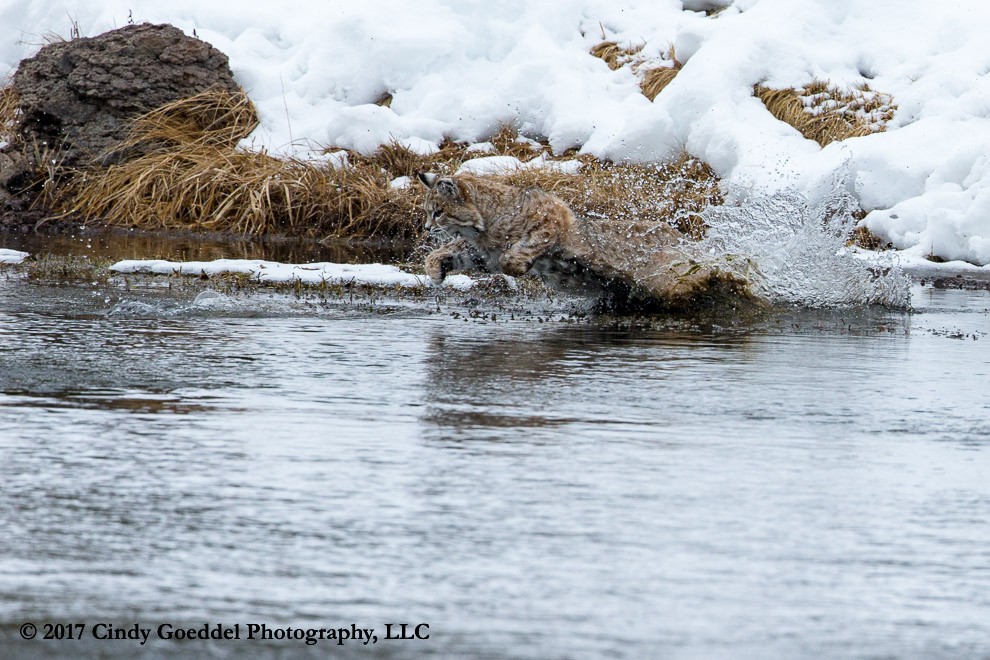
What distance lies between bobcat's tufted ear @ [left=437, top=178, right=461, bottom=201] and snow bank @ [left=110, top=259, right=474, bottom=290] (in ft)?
6.10

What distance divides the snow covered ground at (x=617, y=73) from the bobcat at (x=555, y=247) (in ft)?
19.0

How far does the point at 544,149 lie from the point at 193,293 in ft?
28.1

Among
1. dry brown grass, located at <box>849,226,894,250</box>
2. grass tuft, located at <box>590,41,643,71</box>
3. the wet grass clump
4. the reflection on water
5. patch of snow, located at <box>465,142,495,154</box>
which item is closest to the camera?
the wet grass clump

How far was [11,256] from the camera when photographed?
1268 centimetres

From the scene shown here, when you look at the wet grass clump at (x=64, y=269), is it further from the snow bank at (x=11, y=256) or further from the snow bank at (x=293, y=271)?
the snow bank at (x=293, y=271)

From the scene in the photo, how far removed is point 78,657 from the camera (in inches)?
98.7

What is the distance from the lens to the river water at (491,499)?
277cm

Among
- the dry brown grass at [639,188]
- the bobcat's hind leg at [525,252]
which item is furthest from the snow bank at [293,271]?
the dry brown grass at [639,188]

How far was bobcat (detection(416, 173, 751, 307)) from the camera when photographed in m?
9.55

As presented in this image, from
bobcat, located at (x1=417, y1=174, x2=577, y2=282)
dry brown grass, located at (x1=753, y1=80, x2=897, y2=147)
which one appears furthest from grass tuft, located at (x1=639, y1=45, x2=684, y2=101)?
bobcat, located at (x1=417, y1=174, x2=577, y2=282)

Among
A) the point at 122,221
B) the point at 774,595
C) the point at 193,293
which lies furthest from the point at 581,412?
the point at 122,221

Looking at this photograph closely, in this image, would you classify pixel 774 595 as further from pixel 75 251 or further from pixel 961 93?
pixel 961 93

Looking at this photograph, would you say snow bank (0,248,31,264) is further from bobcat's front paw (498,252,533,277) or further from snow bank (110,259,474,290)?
bobcat's front paw (498,252,533,277)

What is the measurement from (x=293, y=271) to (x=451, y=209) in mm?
2515
